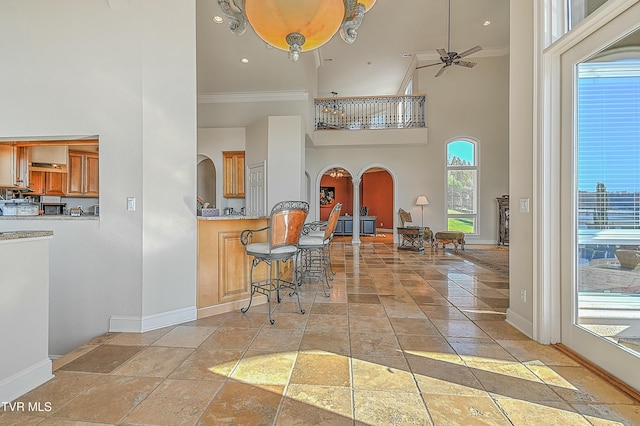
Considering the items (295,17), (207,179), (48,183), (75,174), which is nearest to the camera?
(295,17)

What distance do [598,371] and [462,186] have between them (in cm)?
756

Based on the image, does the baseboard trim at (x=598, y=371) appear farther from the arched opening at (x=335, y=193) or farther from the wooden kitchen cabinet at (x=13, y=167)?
the arched opening at (x=335, y=193)

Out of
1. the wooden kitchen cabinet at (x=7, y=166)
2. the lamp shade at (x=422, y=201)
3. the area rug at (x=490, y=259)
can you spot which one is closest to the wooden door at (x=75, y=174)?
the wooden kitchen cabinet at (x=7, y=166)

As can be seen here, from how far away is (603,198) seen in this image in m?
1.94

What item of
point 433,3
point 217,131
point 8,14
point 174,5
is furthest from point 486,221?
point 8,14

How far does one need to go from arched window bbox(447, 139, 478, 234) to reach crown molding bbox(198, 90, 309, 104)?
503cm

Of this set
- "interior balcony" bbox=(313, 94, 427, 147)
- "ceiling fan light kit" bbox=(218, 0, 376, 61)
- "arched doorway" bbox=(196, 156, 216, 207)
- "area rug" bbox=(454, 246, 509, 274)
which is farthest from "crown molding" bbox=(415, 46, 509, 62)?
"ceiling fan light kit" bbox=(218, 0, 376, 61)

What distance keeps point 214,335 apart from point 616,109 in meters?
3.43

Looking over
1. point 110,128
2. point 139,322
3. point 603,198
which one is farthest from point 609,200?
point 110,128

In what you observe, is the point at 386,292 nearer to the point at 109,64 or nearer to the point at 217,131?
the point at 109,64

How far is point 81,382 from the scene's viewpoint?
67.9 inches

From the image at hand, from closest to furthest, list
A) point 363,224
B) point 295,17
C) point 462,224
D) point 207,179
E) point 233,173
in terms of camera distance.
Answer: point 295,17 < point 233,173 < point 207,179 < point 462,224 < point 363,224

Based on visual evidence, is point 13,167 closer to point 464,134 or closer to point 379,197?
point 464,134

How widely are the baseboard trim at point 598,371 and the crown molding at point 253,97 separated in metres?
6.32
